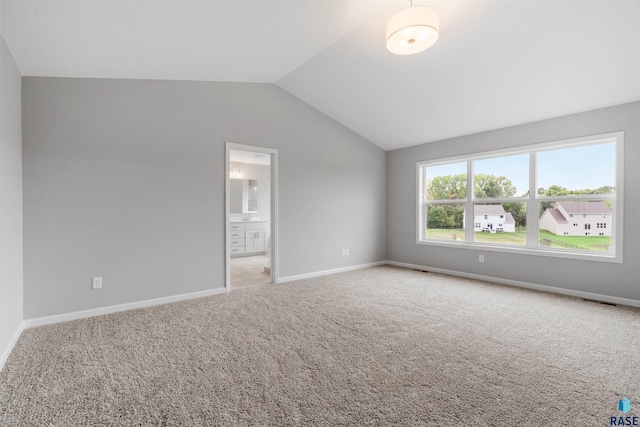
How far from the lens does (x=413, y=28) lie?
7.30 ft

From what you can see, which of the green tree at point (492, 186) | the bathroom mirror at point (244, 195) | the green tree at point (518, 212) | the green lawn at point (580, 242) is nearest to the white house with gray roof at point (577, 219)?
the green lawn at point (580, 242)

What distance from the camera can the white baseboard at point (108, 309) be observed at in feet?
9.18

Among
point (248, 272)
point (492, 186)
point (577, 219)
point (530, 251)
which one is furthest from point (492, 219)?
point (248, 272)

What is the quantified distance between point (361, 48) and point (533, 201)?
10.6ft

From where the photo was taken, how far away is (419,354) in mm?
2225

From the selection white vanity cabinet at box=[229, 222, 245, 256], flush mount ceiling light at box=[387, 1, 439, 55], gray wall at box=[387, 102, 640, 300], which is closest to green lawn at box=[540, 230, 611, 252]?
gray wall at box=[387, 102, 640, 300]

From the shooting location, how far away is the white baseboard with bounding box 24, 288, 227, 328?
280cm

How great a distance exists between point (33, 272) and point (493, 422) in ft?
12.9

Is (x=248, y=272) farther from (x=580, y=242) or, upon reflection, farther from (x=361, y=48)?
(x=580, y=242)

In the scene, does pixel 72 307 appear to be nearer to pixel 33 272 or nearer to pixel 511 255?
pixel 33 272

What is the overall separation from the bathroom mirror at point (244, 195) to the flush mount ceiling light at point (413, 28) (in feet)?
19.0

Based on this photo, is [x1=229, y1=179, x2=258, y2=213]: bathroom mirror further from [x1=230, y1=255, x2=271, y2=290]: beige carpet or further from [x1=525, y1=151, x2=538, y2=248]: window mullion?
[x1=525, y1=151, x2=538, y2=248]: window mullion

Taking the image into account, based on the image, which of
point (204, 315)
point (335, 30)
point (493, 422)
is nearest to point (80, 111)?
point (204, 315)

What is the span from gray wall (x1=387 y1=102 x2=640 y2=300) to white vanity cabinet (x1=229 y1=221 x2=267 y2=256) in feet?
10.6
